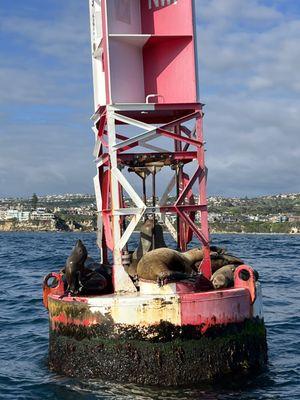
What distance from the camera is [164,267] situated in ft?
47.3

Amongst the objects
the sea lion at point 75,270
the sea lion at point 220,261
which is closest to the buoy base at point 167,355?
the sea lion at point 75,270

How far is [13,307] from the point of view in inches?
969

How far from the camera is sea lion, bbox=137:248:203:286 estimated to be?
1411 cm

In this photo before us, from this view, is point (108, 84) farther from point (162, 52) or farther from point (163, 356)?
point (163, 356)

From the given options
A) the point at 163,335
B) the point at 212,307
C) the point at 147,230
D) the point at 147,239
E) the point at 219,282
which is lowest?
the point at 163,335

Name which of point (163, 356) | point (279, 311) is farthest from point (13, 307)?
point (163, 356)

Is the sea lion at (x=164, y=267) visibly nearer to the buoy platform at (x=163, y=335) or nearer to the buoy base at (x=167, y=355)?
the buoy platform at (x=163, y=335)

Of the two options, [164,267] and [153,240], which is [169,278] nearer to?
[164,267]

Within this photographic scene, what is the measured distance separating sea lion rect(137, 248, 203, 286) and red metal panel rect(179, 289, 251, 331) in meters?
0.72

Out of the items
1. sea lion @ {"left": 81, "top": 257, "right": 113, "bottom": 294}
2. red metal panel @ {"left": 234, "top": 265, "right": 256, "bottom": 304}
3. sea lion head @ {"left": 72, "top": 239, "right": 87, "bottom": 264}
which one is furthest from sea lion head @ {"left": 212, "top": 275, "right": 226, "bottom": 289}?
sea lion head @ {"left": 72, "top": 239, "right": 87, "bottom": 264}

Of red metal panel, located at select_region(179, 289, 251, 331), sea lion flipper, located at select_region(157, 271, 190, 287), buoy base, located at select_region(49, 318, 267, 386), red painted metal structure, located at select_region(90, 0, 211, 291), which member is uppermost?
red painted metal structure, located at select_region(90, 0, 211, 291)

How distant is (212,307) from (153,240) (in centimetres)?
373

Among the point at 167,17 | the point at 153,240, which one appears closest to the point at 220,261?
the point at 153,240

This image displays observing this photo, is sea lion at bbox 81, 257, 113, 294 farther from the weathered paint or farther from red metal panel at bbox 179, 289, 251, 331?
red metal panel at bbox 179, 289, 251, 331
